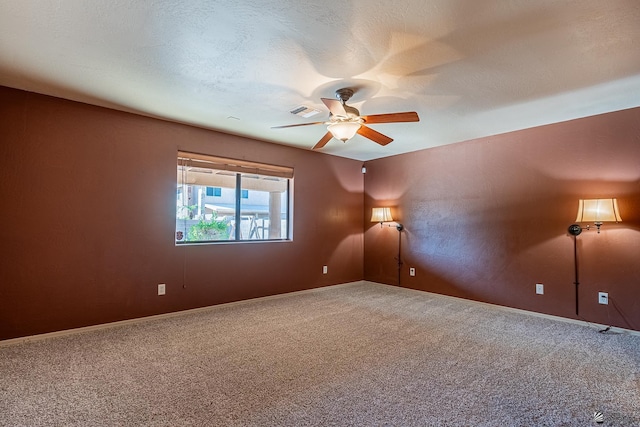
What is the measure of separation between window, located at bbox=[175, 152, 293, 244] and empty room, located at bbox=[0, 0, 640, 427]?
30 mm

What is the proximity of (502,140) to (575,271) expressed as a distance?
6.10 ft

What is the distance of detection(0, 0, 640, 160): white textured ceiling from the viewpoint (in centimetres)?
187

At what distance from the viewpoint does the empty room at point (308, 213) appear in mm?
1977

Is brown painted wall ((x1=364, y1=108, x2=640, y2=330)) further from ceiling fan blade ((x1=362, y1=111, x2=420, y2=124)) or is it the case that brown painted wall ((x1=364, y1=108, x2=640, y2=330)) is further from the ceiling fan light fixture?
the ceiling fan light fixture

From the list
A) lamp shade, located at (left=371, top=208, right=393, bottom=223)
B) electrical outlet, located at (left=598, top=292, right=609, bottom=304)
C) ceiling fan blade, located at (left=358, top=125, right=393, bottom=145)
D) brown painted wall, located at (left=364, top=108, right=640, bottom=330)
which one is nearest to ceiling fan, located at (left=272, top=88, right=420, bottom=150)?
ceiling fan blade, located at (left=358, top=125, right=393, bottom=145)

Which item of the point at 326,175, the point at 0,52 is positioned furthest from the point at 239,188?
the point at 0,52

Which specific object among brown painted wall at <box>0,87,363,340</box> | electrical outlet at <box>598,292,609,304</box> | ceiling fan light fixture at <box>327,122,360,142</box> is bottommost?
electrical outlet at <box>598,292,609,304</box>

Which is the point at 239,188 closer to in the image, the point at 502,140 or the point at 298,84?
the point at 298,84

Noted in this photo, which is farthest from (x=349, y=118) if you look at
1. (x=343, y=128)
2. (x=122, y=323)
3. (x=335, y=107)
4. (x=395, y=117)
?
(x=122, y=323)

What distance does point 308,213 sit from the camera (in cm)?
525

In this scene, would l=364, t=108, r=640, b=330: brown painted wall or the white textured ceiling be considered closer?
the white textured ceiling

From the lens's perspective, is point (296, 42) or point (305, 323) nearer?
point (296, 42)

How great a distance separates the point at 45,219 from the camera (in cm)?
310

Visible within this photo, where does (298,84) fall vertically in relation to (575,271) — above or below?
above
